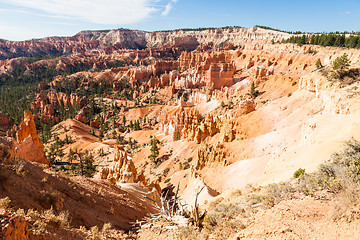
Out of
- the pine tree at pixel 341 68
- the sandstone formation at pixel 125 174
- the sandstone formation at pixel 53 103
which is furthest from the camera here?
the sandstone formation at pixel 53 103

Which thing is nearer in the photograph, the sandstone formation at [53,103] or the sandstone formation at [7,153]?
the sandstone formation at [7,153]

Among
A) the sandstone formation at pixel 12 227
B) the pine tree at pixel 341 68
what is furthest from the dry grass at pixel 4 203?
the pine tree at pixel 341 68

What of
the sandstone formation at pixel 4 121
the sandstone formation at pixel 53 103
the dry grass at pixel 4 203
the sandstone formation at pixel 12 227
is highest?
the sandstone formation at pixel 12 227

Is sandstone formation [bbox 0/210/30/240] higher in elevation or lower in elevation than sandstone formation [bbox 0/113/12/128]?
higher

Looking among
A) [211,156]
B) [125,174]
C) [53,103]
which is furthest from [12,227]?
[53,103]

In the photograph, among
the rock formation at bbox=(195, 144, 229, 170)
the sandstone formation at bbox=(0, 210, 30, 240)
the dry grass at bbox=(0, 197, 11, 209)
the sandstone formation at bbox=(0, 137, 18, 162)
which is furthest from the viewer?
the rock formation at bbox=(195, 144, 229, 170)

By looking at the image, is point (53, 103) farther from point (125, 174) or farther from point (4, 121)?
point (125, 174)

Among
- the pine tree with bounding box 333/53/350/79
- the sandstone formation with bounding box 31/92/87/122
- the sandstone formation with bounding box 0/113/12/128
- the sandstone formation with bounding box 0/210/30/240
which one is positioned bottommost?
the sandstone formation with bounding box 0/113/12/128

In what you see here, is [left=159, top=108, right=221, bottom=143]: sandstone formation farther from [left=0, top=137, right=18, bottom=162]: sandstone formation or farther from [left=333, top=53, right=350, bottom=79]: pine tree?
[left=0, top=137, right=18, bottom=162]: sandstone formation

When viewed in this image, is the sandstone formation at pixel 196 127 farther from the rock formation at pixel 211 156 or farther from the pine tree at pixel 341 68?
the pine tree at pixel 341 68

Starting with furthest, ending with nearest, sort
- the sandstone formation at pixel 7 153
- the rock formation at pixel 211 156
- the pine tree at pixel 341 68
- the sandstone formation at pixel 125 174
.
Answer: the rock formation at pixel 211 156, the pine tree at pixel 341 68, the sandstone formation at pixel 125 174, the sandstone formation at pixel 7 153

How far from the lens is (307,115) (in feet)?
89.5

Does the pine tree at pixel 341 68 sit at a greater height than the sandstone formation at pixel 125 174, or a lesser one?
greater

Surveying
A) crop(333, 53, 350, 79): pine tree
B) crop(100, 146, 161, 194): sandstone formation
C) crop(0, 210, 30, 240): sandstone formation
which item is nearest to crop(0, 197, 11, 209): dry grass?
crop(0, 210, 30, 240): sandstone formation
